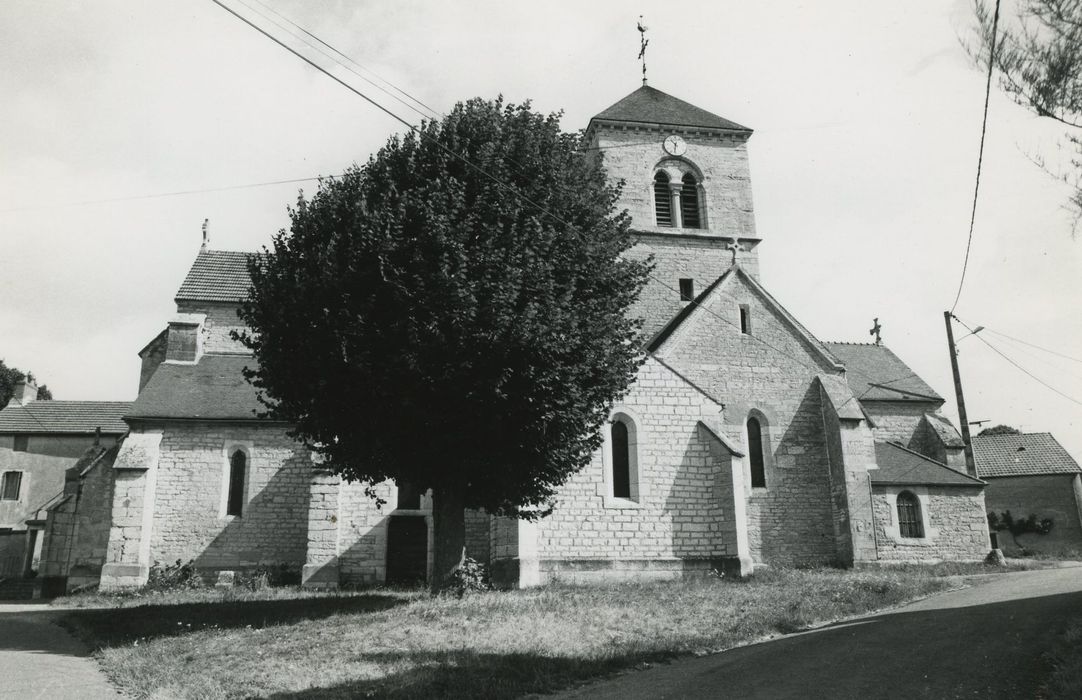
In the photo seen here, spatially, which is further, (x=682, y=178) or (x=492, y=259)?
(x=682, y=178)

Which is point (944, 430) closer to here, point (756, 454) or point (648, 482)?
point (756, 454)

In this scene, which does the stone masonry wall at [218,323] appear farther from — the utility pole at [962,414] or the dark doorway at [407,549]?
the utility pole at [962,414]

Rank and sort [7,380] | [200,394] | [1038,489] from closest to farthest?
[200,394] → [1038,489] → [7,380]

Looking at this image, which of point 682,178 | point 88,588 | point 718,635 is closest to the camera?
point 718,635

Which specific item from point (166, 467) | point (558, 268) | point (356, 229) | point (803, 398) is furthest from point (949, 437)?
point (166, 467)

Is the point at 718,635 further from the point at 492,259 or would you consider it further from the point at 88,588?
the point at 88,588

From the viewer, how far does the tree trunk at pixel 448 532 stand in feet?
53.3

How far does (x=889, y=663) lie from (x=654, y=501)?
12.1 meters

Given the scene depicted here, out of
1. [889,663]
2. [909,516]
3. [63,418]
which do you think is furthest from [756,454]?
[63,418]

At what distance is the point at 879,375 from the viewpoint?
118ft

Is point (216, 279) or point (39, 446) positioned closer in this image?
point (216, 279)

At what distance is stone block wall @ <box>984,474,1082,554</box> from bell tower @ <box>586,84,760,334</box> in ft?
76.6

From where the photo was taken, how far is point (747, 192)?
3117cm

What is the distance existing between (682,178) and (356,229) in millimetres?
18861
